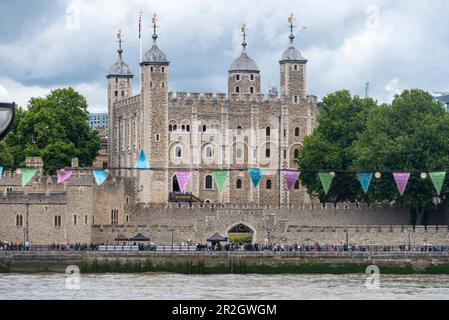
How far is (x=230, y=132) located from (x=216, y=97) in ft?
7.80

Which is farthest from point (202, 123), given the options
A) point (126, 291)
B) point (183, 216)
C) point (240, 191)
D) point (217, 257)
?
point (126, 291)

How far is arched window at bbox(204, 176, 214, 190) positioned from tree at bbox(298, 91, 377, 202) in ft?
20.0

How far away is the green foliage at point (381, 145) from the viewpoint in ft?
252

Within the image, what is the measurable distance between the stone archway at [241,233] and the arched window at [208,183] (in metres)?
11.9

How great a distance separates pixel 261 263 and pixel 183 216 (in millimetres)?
13179

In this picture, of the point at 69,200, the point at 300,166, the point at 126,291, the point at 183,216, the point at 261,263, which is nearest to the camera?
the point at 126,291

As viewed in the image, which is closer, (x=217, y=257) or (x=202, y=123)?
(x=217, y=257)

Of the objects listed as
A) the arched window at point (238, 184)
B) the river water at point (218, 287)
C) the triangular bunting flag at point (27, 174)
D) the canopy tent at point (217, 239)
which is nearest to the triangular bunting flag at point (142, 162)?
the arched window at point (238, 184)

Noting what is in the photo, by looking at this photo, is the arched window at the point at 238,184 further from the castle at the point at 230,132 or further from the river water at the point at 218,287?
the river water at the point at 218,287

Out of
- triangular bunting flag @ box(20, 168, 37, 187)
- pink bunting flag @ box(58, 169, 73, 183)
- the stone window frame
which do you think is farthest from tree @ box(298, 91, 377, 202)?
triangular bunting flag @ box(20, 168, 37, 187)

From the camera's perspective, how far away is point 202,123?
3506 inches

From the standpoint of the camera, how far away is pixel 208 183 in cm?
8950

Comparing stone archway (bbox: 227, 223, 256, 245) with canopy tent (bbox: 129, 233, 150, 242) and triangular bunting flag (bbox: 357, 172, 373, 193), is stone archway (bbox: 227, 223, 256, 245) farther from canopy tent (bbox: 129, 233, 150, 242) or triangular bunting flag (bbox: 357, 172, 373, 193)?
triangular bunting flag (bbox: 357, 172, 373, 193)

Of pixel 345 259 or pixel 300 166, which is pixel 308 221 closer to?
pixel 300 166
